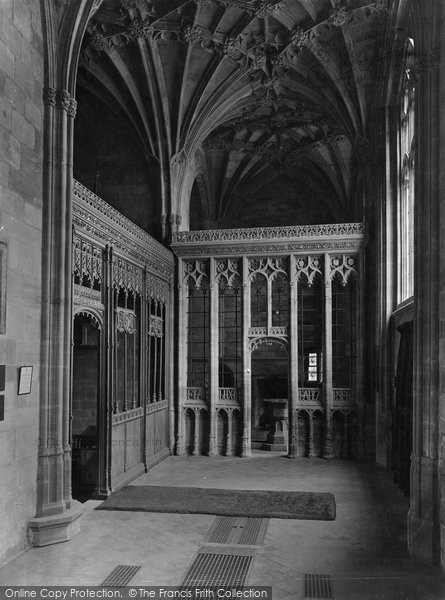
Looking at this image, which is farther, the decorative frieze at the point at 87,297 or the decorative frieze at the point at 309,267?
the decorative frieze at the point at 309,267

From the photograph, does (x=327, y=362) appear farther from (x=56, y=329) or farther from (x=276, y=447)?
(x=56, y=329)

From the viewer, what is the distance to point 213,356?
13.8 meters

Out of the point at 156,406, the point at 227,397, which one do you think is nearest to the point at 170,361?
the point at 156,406

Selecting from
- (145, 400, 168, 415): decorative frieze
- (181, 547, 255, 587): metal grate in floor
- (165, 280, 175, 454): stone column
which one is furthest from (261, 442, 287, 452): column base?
(181, 547, 255, 587): metal grate in floor

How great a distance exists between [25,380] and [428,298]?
5.20m

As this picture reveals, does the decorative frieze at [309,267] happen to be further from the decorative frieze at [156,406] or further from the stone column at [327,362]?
the decorative frieze at [156,406]

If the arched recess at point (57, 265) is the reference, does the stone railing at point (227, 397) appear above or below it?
below

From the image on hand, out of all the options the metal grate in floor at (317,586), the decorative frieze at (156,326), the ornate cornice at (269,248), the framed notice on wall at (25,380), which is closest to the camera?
the metal grate in floor at (317,586)

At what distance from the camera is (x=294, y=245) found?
13523 millimetres

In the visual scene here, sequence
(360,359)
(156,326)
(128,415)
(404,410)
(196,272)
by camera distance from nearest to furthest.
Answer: (404,410)
(128,415)
(156,326)
(360,359)
(196,272)

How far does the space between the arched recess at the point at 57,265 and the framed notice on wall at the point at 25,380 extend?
38cm

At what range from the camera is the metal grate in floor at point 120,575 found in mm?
5668

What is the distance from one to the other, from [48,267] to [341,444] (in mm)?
9014

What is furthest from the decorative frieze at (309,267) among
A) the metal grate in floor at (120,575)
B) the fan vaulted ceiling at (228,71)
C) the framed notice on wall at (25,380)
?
the metal grate in floor at (120,575)
